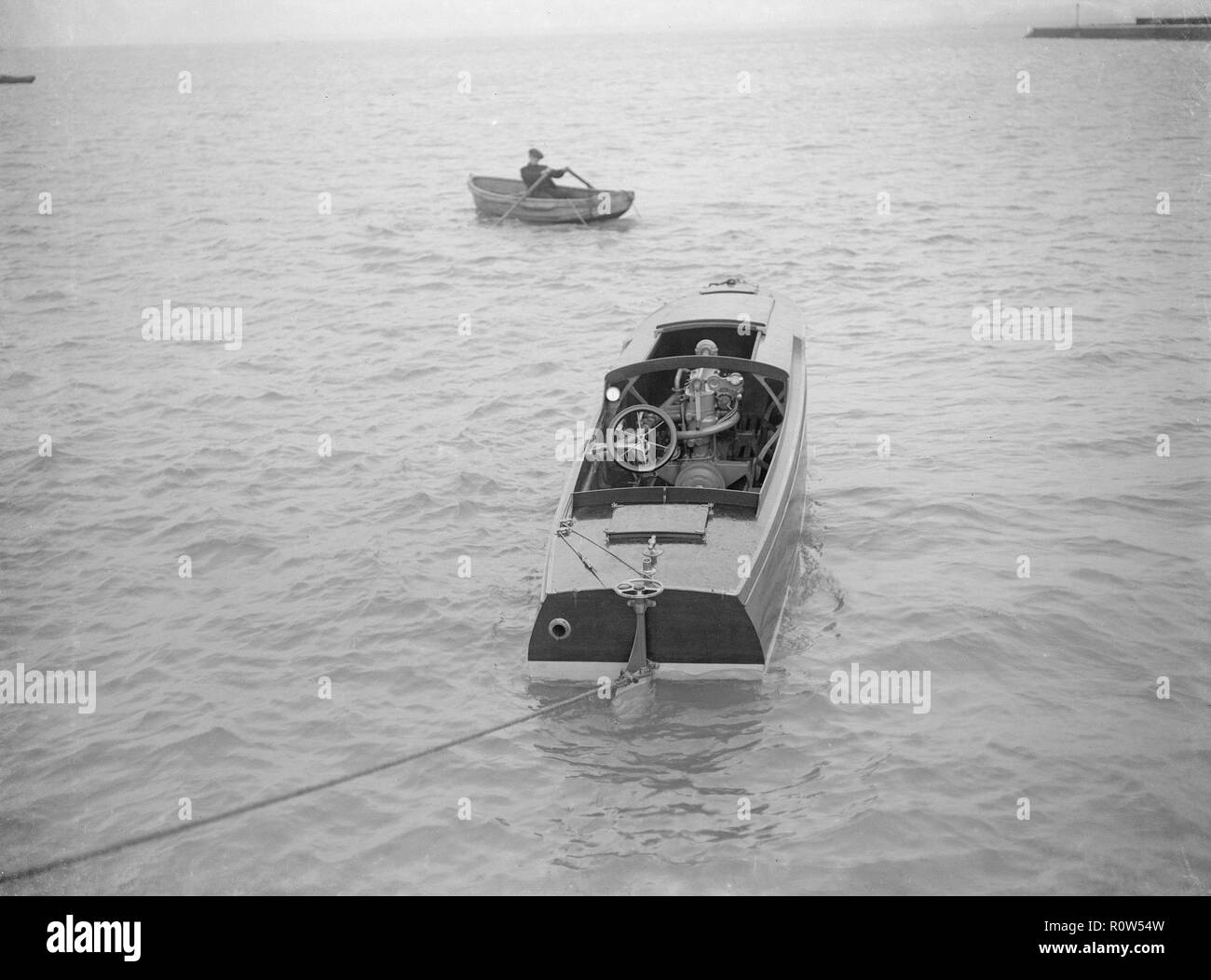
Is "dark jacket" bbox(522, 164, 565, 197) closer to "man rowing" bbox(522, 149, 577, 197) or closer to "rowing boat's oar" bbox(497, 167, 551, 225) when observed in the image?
"man rowing" bbox(522, 149, 577, 197)

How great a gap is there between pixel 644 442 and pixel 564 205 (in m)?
19.3

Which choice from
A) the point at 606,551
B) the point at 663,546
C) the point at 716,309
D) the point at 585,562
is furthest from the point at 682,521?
the point at 716,309

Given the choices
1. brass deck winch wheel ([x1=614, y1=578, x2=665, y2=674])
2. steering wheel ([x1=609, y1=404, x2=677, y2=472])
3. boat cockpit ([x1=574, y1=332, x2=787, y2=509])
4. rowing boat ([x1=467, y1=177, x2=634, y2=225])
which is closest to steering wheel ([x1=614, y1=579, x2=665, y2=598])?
brass deck winch wheel ([x1=614, y1=578, x2=665, y2=674])

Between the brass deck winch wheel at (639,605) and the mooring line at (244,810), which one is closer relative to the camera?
the mooring line at (244,810)

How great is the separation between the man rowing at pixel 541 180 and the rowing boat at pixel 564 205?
0.21ft

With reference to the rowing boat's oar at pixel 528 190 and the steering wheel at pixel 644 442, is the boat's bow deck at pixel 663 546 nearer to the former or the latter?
the steering wheel at pixel 644 442

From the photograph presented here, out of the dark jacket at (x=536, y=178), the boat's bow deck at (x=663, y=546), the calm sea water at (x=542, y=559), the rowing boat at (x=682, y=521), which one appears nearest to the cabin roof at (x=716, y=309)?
the rowing boat at (x=682, y=521)

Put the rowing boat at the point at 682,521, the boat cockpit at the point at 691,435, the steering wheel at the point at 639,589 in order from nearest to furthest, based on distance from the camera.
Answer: the steering wheel at the point at 639,589 → the rowing boat at the point at 682,521 → the boat cockpit at the point at 691,435

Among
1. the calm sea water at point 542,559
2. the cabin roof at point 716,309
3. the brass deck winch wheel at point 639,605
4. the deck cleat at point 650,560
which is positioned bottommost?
the calm sea water at point 542,559

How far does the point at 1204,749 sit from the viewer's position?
27.8ft

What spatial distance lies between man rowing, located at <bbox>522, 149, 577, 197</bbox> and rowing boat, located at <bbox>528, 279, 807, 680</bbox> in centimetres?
1675

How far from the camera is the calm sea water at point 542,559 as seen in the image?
7.84 metres
